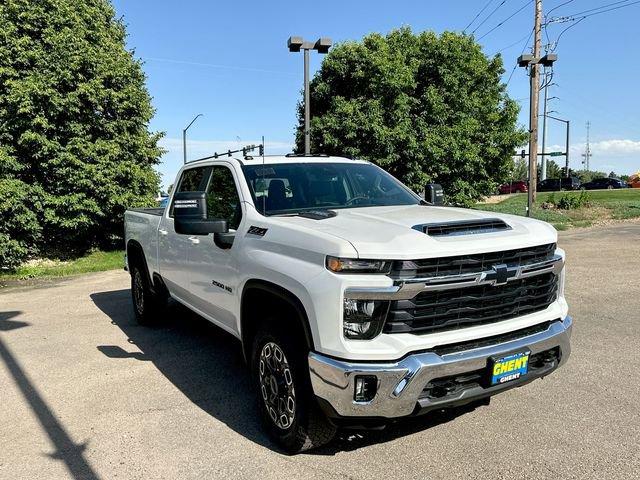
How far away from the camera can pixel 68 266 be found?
1257 cm

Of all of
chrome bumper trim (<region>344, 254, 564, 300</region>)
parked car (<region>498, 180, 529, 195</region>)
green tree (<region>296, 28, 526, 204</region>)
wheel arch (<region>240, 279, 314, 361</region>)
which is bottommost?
wheel arch (<region>240, 279, 314, 361</region>)

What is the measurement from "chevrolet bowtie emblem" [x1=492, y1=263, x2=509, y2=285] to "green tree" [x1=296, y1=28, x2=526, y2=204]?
46.3 ft

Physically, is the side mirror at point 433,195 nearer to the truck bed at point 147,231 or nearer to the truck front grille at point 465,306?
the truck front grille at point 465,306

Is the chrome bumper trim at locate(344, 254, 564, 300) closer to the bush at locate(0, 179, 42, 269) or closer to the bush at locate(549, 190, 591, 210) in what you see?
the bush at locate(0, 179, 42, 269)

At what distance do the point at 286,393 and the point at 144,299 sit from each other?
381 cm

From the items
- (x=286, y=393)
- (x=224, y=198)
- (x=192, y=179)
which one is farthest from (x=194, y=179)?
(x=286, y=393)

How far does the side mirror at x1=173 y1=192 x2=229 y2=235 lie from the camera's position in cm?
376

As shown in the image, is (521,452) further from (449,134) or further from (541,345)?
(449,134)

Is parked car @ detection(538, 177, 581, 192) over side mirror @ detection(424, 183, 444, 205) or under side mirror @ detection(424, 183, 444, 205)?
over

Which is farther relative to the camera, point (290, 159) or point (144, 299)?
point (144, 299)

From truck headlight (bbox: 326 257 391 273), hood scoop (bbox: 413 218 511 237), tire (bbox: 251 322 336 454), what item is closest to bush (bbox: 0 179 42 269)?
tire (bbox: 251 322 336 454)

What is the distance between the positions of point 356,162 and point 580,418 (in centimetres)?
285

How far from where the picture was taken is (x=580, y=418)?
380cm

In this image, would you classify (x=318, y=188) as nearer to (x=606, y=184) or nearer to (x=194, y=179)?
(x=194, y=179)
